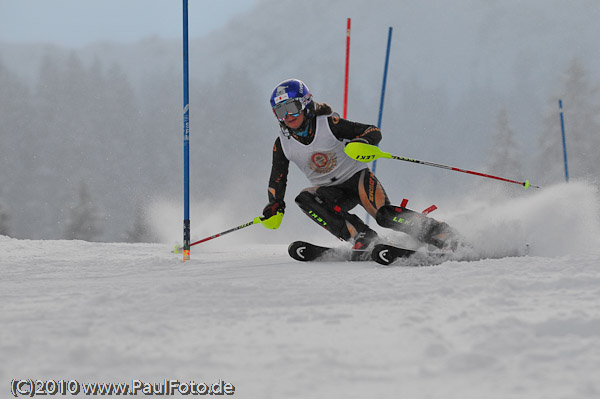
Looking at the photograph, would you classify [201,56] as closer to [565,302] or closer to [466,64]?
[466,64]

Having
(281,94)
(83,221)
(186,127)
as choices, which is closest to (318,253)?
(281,94)

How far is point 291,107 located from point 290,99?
56 millimetres

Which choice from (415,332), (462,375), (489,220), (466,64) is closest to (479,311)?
(415,332)

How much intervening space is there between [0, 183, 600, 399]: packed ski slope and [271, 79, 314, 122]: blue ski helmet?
1.50 metres

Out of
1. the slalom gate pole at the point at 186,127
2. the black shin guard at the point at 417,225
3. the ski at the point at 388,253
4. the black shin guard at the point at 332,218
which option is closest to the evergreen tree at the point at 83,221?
the slalom gate pole at the point at 186,127

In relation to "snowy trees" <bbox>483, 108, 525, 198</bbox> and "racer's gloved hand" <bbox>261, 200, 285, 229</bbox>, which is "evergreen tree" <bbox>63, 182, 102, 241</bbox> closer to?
"snowy trees" <bbox>483, 108, 525, 198</bbox>

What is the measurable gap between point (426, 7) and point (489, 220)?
272 feet

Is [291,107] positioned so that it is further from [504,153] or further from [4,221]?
[4,221]

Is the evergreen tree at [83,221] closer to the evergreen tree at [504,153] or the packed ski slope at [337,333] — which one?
the evergreen tree at [504,153]

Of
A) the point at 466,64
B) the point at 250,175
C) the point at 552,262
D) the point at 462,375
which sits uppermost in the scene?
the point at 466,64

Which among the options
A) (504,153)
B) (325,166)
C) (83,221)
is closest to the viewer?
(325,166)

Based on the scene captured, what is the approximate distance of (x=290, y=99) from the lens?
3.34m

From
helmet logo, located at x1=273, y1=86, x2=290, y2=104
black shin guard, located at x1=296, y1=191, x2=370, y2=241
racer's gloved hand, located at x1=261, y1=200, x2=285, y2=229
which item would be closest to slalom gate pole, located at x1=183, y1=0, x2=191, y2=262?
racer's gloved hand, located at x1=261, y1=200, x2=285, y2=229

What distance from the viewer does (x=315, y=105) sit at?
3.50 metres
